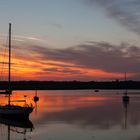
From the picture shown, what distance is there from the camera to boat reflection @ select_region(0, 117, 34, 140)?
35781mm

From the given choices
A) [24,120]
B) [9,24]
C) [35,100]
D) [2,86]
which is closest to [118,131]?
[24,120]

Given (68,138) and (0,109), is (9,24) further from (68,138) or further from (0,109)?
(68,138)

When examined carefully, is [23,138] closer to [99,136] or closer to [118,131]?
[99,136]

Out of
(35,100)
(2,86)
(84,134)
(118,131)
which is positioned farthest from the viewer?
(2,86)

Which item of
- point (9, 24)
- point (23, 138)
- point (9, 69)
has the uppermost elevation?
point (9, 24)

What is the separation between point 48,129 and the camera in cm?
3738

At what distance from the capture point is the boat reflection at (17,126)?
35.8 meters

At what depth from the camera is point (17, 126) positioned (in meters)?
40.3

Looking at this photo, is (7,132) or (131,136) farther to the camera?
(7,132)

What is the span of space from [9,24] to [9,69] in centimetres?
509

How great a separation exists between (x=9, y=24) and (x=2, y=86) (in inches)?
4983

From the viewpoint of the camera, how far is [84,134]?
1340 inches

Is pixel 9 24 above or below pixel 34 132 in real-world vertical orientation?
above

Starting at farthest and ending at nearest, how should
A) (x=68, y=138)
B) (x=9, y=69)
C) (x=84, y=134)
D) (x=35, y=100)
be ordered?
(x=35, y=100), (x=9, y=69), (x=84, y=134), (x=68, y=138)
